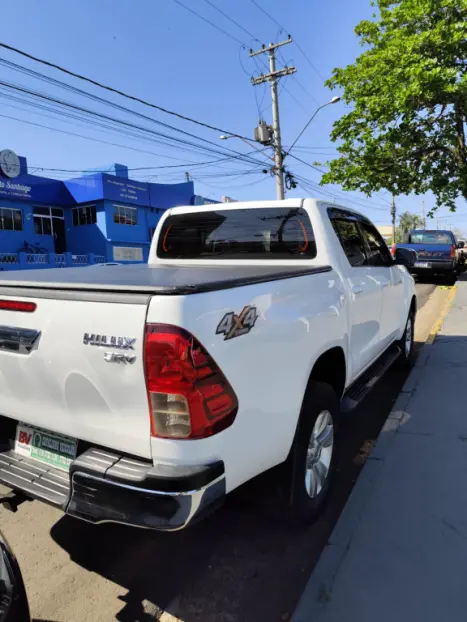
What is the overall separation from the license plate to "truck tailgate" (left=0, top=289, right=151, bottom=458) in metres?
0.07

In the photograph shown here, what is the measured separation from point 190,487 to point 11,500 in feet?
3.76

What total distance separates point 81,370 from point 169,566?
134 cm

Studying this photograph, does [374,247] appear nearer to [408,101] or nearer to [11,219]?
[408,101]

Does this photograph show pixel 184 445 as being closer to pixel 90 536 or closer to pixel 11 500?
pixel 11 500

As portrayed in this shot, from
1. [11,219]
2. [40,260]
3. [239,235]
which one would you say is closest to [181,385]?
[239,235]

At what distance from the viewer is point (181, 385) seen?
5.80ft

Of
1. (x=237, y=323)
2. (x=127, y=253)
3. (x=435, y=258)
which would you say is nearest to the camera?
(x=237, y=323)

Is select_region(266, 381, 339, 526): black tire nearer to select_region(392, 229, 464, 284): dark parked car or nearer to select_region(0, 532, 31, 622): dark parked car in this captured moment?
select_region(0, 532, 31, 622): dark parked car

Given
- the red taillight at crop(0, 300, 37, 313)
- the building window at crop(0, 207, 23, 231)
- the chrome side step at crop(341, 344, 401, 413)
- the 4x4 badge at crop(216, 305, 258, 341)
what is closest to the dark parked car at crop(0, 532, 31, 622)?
the red taillight at crop(0, 300, 37, 313)

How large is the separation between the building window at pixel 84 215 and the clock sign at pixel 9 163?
523cm

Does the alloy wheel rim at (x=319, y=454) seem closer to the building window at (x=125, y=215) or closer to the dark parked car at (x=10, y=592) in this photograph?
the dark parked car at (x=10, y=592)

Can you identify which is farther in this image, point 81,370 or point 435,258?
point 435,258

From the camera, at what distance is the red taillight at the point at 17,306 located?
212cm

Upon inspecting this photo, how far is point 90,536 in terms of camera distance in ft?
9.23
